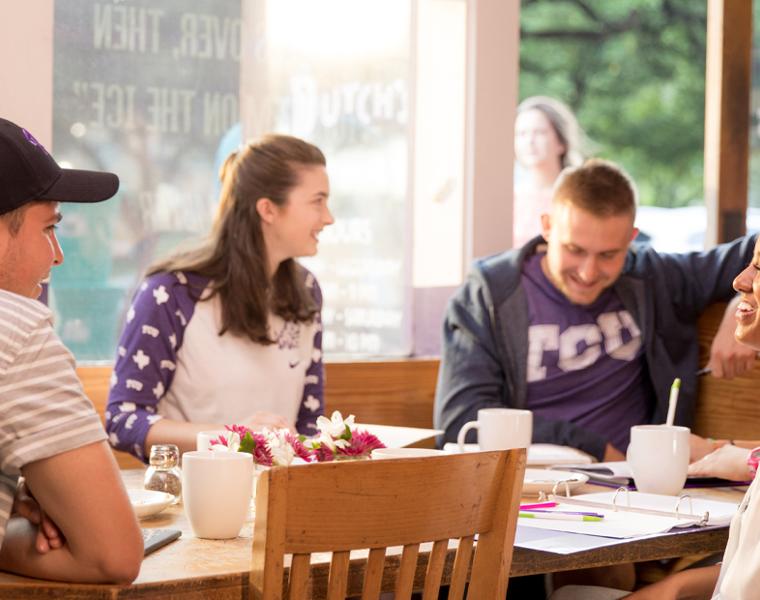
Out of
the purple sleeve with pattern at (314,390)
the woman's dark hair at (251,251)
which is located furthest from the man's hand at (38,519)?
the purple sleeve with pattern at (314,390)

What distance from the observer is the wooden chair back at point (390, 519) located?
1.39 m

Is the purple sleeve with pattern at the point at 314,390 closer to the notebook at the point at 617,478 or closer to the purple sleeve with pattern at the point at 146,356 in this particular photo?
the purple sleeve with pattern at the point at 146,356

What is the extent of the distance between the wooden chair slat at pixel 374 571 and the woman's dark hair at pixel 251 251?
4.63 ft

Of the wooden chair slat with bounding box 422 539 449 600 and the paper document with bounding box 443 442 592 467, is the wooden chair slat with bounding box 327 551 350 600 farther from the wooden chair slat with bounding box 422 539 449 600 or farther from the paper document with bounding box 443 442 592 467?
the paper document with bounding box 443 442 592 467

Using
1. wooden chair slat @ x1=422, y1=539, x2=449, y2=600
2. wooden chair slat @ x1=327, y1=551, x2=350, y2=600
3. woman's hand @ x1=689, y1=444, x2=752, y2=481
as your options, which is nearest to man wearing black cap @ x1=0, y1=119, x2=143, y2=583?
wooden chair slat @ x1=327, y1=551, x2=350, y2=600

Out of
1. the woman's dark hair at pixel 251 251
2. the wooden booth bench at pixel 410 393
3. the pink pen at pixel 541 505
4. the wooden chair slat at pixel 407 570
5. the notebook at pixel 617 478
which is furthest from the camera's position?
the wooden booth bench at pixel 410 393

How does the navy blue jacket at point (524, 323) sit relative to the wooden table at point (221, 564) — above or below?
above

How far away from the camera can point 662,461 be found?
2.18 meters

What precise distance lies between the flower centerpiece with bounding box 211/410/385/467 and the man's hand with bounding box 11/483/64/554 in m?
0.40

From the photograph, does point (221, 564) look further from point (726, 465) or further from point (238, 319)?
point (238, 319)

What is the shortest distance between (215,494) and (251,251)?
1.30 meters

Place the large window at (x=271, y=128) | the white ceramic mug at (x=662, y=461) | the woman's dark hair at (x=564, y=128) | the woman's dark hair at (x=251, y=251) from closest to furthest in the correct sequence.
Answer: the white ceramic mug at (x=662, y=461) → the woman's dark hair at (x=251, y=251) → the large window at (x=271, y=128) → the woman's dark hair at (x=564, y=128)

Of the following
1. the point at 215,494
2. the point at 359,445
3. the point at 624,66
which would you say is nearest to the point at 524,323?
the point at 359,445

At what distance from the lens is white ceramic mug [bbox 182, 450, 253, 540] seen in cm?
168
